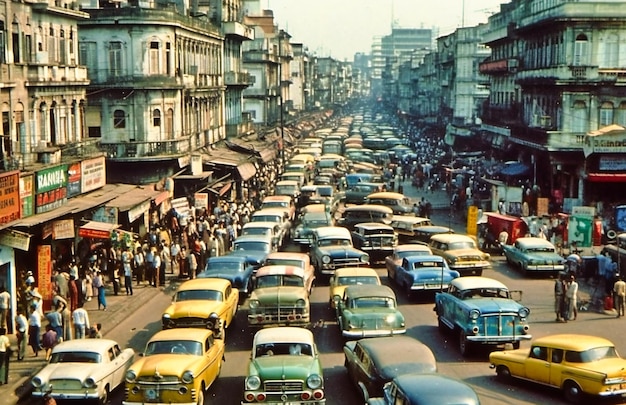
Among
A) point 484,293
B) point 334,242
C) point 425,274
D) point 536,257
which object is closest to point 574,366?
point 484,293

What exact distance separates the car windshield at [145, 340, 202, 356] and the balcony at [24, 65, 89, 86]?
15212 mm

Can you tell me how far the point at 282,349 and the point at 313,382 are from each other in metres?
1.77

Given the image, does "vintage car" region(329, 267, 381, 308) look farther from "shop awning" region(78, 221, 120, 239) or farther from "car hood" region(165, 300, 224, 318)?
"shop awning" region(78, 221, 120, 239)

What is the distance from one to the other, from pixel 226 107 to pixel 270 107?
2967 centimetres

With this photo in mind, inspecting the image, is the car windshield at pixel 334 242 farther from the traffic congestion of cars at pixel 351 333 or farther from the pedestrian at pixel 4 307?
the pedestrian at pixel 4 307

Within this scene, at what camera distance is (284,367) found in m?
17.4

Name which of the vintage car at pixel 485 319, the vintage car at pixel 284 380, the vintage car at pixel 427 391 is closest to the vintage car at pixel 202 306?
the vintage car at pixel 284 380

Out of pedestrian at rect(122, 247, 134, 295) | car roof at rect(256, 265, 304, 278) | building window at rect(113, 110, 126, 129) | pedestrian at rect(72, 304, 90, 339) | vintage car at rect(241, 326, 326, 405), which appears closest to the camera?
vintage car at rect(241, 326, 326, 405)

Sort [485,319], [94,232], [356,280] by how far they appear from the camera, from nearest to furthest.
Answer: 1. [485,319]
2. [356,280]
3. [94,232]

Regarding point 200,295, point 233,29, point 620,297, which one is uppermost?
point 233,29

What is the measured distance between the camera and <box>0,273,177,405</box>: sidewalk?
1988 cm

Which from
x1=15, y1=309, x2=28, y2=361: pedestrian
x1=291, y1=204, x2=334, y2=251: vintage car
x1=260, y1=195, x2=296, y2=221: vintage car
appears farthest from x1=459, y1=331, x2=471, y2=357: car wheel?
x1=260, y1=195, x2=296, y2=221: vintage car

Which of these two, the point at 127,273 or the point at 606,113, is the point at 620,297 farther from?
the point at 606,113

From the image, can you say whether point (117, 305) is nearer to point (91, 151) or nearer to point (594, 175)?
point (91, 151)
